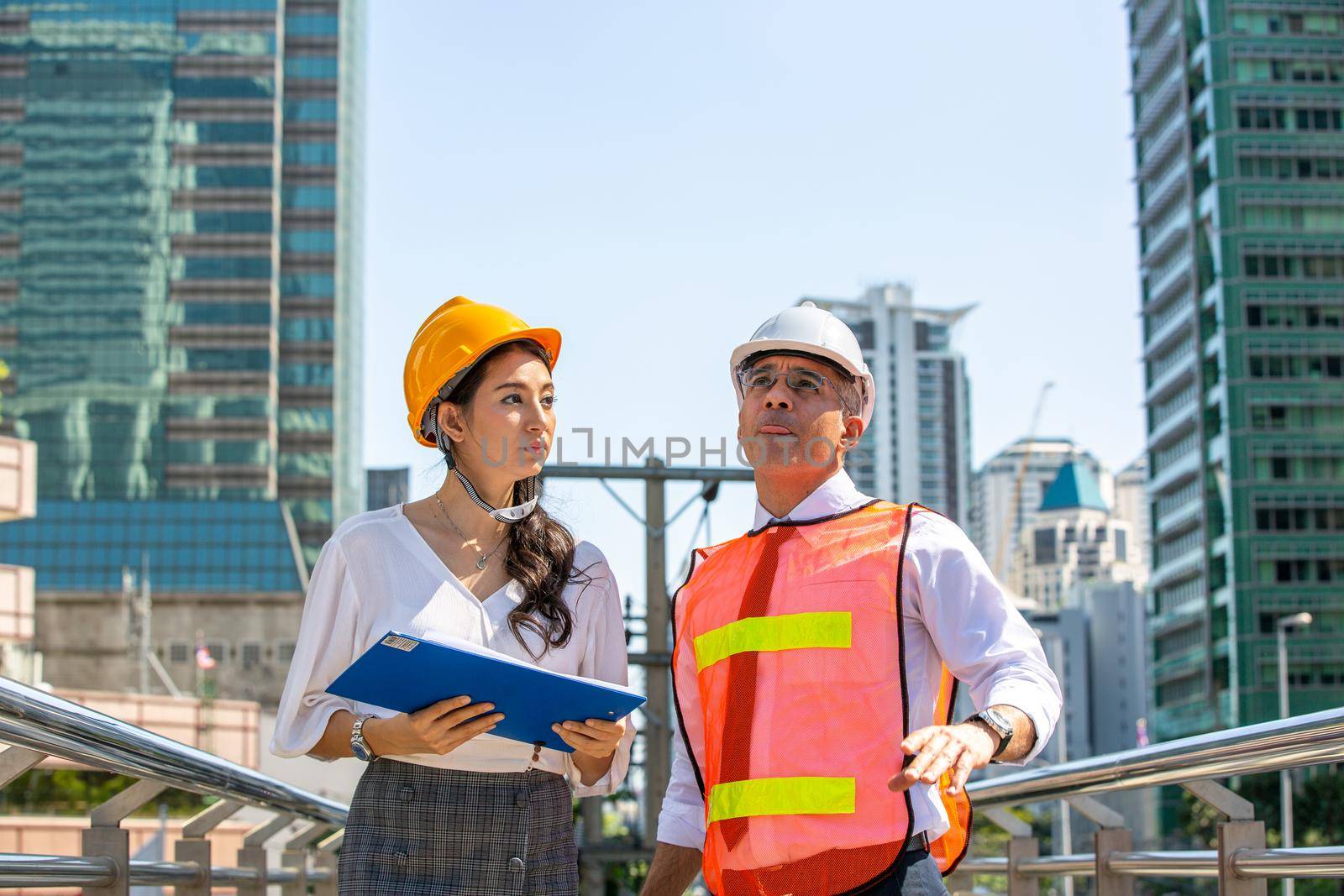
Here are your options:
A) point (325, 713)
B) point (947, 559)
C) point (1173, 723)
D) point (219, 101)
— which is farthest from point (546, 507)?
point (219, 101)

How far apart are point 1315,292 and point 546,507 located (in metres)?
87.6

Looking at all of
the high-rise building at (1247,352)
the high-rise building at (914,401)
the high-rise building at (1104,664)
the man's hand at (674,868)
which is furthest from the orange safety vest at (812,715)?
the high-rise building at (914,401)

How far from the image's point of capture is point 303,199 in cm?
9931

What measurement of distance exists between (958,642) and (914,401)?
605 ft

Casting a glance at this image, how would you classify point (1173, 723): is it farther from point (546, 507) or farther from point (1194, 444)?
point (546, 507)

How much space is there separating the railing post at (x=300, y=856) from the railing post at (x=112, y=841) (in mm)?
1979

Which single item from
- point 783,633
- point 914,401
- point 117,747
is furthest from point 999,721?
point 914,401

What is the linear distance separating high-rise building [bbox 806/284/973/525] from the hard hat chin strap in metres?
178

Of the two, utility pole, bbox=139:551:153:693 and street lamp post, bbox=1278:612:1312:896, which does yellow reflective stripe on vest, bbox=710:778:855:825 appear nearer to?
street lamp post, bbox=1278:612:1312:896

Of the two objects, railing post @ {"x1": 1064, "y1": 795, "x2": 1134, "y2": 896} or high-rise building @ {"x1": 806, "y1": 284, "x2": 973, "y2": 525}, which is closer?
railing post @ {"x1": 1064, "y1": 795, "x2": 1134, "y2": 896}

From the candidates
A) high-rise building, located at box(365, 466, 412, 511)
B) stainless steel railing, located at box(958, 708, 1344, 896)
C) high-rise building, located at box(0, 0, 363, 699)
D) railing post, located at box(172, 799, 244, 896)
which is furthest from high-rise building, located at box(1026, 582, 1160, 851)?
railing post, located at box(172, 799, 244, 896)

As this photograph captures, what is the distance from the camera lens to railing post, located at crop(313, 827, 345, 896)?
22.7 ft

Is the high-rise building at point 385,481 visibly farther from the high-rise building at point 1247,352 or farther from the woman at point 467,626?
the woman at point 467,626

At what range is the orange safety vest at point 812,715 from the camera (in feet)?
10.9
